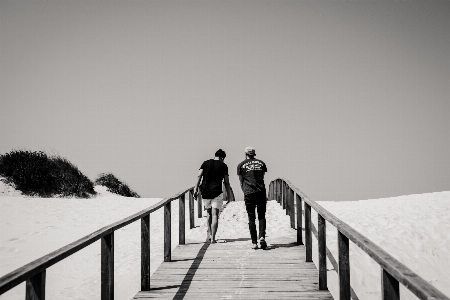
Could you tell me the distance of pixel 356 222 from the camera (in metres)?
11.4

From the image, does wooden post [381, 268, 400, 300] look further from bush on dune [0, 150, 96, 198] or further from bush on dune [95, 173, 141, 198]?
bush on dune [95, 173, 141, 198]

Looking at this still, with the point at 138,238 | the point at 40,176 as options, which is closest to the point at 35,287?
the point at 138,238

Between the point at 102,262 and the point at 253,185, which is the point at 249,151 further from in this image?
the point at 102,262

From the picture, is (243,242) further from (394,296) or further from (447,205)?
(447,205)

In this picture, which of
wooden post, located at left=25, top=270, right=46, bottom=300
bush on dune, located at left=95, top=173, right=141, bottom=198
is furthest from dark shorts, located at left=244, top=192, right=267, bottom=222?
bush on dune, located at left=95, top=173, right=141, bottom=198

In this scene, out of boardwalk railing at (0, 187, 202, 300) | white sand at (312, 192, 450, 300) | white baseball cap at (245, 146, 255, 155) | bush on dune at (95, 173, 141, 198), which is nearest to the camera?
boardwalk railing at (0, 187, 202, 300)

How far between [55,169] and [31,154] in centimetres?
178

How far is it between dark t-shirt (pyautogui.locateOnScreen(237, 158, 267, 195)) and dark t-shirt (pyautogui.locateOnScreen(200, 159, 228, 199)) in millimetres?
675

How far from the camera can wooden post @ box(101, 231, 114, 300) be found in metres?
3.48

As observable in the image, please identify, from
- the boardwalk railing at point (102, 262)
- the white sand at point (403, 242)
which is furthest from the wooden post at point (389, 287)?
the white sand at point (403, 242)

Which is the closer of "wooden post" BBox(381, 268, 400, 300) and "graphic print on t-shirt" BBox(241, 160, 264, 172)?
"wooden post" BBox(381, 268, 400, 300)

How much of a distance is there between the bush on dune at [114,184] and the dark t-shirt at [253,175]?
2076 cm

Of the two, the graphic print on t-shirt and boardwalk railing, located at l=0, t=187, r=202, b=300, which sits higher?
the graphic print on t-shirt

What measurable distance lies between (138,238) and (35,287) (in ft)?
28.8
